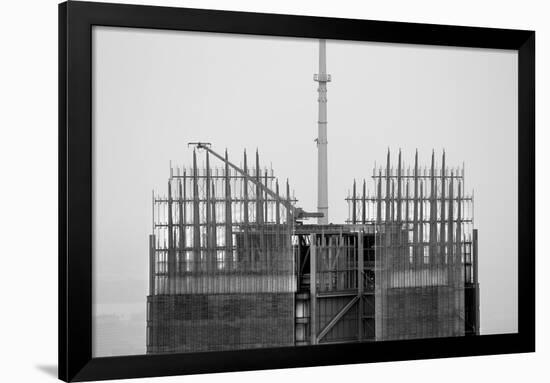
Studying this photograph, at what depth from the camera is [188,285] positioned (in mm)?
9195

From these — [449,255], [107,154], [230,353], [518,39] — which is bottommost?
[230,353]

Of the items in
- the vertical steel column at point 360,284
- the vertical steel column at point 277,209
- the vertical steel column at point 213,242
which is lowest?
the vertical steel column at point 360,284

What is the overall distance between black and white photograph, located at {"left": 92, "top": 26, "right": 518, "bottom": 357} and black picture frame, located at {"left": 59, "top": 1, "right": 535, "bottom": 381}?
0.08m

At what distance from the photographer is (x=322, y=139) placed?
31.4ft

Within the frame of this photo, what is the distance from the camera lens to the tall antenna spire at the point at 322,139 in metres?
9.54

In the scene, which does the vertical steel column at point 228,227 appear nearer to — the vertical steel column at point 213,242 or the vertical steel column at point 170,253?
the vertical steel column at point 213,242

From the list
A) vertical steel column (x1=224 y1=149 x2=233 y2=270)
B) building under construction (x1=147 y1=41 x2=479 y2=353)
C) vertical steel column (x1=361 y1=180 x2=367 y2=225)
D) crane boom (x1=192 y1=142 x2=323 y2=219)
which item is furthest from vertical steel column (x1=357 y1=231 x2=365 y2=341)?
vertical steel column (x1=224 y1=149 x2=233 y2=270)

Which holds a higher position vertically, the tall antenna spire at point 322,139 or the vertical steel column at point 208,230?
the tall antenna spire at point 322,139

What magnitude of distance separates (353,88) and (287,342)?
2.10 metres

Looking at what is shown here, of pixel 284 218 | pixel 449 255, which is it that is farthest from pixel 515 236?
pixel 284 218

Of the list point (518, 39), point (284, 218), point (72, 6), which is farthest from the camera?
point (518, 39)

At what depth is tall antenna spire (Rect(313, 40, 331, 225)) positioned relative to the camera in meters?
9.54

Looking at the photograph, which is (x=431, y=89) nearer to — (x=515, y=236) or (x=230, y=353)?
(x=515, y=236)

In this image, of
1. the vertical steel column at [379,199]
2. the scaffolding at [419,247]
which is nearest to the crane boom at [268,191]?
the scaffolding at [419,247]
